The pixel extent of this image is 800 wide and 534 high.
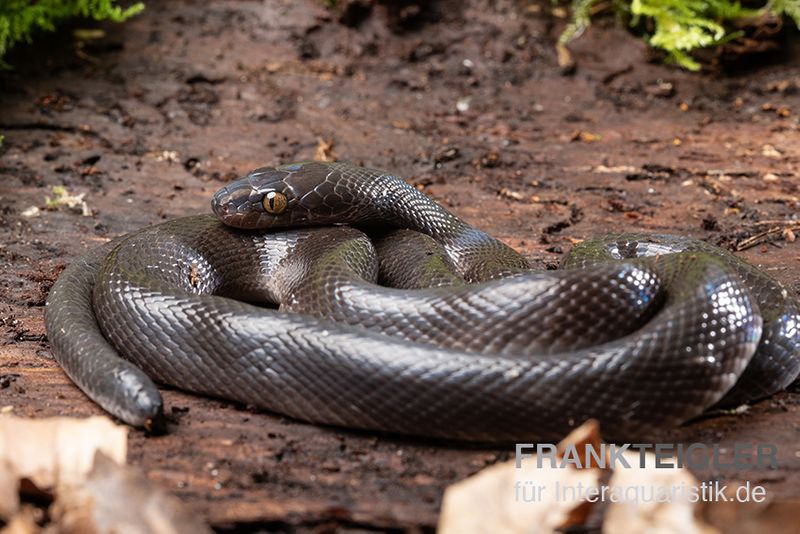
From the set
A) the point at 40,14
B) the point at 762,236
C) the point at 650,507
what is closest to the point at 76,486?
the point at 650,507

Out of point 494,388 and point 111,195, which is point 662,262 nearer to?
point 494,388

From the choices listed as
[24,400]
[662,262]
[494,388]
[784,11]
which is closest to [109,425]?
[24,400]

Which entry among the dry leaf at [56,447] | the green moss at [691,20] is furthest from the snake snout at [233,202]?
the green moss at [691,20]

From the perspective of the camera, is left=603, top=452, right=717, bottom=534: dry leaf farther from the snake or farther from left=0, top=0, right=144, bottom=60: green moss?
left=0, top=0, right=144, bottom=60: green moss

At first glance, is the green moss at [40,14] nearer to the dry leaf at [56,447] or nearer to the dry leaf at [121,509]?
the dry leaf at [56,447]

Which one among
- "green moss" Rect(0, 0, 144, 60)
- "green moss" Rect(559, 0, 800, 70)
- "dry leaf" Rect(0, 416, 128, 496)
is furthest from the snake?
"green moss" Rect(0, 0, 144, 60)
